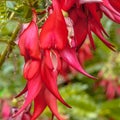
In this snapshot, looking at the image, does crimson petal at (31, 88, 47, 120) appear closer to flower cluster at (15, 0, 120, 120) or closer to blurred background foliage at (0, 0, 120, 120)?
flower cluster at (15, 0, 120, 120)

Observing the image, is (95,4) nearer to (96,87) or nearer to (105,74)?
(105,74)

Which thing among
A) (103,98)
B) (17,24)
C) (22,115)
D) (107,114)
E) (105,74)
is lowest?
(103,98)

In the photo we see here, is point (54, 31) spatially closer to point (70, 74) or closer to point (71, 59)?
point (71, 59)

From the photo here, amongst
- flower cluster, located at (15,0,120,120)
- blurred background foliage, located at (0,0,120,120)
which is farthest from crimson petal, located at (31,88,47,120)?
blurred background foliage, located at (0,0,120,120)

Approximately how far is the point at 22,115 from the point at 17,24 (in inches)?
7.7

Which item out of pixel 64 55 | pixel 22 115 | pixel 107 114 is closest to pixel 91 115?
pixel 107 114

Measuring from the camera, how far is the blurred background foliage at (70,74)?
43.1 inches

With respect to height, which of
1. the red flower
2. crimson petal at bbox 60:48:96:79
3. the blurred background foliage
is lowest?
the blurred background foliage

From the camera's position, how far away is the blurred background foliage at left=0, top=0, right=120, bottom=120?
1.09 metres

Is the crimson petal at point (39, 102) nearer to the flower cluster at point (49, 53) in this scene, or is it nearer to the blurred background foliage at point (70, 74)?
the flower cluster at point (49, 53)

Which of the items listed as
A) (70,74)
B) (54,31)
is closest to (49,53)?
(54,31)

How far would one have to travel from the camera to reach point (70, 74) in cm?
371

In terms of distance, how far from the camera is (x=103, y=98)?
3.79 metres

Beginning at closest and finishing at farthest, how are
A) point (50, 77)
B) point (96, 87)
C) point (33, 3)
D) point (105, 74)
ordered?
point (50, 77) < point (33, 3) < point (105, 74) < point (96, 87)
